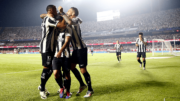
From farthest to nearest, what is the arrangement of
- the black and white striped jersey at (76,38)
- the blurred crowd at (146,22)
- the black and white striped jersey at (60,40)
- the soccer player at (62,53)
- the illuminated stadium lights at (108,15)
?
the illuminated stadium lights at (108,15), the blurred crowd at (146,22), the black and white striped jersey at (76,38), the black and white striped jersey at (60,40), the soccer player at (62,53)

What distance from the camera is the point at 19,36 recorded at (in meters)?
65.9

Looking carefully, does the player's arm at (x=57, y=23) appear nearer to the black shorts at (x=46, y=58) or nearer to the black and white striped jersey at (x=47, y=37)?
the black and white striped jersey at (x=47, y=37)

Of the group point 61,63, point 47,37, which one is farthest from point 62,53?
point 47,37

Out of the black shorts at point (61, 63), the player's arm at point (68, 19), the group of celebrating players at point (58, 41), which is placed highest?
the player's arm at point (68, 19)

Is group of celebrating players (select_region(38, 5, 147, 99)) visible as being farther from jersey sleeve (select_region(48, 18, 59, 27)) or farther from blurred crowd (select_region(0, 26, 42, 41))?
blurred crowd (select_region(0, 26, 42, 41))

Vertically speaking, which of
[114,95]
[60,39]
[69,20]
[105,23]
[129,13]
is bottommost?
[114,95]

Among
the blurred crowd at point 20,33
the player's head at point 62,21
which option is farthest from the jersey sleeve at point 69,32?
the blurred crowd at point 20,33

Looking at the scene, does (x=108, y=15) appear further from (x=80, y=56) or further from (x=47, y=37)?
(x=47, y=37)

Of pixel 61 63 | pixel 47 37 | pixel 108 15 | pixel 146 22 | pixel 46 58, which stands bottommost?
pixel 61 63

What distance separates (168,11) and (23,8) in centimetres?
5654

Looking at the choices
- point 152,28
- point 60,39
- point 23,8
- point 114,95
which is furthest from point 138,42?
point 23,8

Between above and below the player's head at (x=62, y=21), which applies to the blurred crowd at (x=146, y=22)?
above

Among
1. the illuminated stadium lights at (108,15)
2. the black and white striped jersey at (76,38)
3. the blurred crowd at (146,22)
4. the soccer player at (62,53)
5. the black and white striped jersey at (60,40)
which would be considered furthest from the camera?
the illuminated stadium lights at (108,15)

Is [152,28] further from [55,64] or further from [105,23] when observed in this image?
[55,64]
